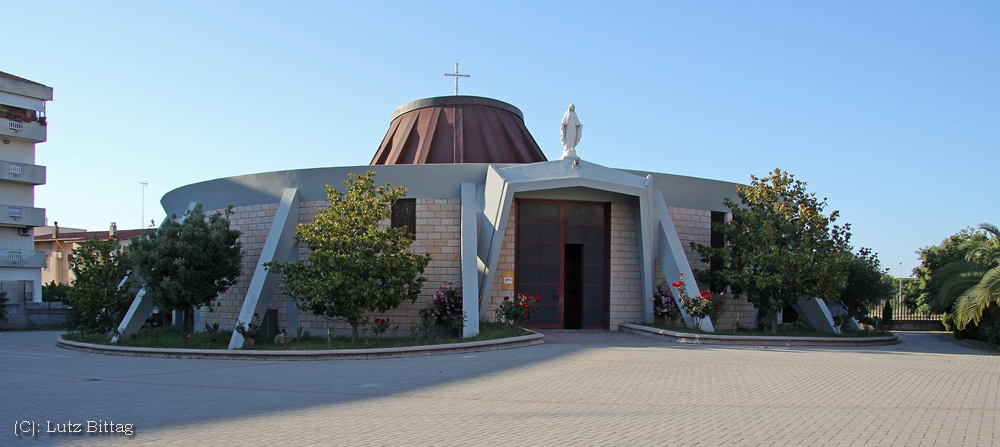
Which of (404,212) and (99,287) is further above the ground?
(404,212)

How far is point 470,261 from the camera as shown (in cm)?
1820

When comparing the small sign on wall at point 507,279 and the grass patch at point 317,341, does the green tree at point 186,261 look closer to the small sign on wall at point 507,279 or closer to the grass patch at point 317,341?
the grass patch at point 317,341

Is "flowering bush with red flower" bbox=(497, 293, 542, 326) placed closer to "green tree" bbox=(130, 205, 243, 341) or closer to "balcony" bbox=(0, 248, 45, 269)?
"green tree" bbox=(130, 205, 243, 341)

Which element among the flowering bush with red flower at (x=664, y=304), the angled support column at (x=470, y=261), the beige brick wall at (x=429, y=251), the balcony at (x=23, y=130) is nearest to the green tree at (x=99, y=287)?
the beige brick wall at (x=429, y=251)

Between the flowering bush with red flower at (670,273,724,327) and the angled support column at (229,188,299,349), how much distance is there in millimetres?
9548

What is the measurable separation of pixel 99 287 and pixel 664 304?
15.4 metres

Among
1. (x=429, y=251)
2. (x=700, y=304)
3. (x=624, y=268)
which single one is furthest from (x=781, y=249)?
(x=429, y=251)

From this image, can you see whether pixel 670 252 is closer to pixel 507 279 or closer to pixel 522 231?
pixel 522 231

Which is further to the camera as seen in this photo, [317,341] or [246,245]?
[246,245]

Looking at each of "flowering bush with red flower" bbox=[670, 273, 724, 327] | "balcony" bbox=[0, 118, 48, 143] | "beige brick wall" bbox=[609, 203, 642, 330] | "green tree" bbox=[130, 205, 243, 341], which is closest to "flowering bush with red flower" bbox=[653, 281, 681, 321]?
"beige brick wall" bbox=[609, 203, 642, 330]

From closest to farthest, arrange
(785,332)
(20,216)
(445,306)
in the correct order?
(445,306), (785,332), (20,216)

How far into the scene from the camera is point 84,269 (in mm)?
21281

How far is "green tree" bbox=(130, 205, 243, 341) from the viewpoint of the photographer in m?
17.6

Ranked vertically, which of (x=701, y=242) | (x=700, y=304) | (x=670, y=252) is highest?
(x=701, y=242)
